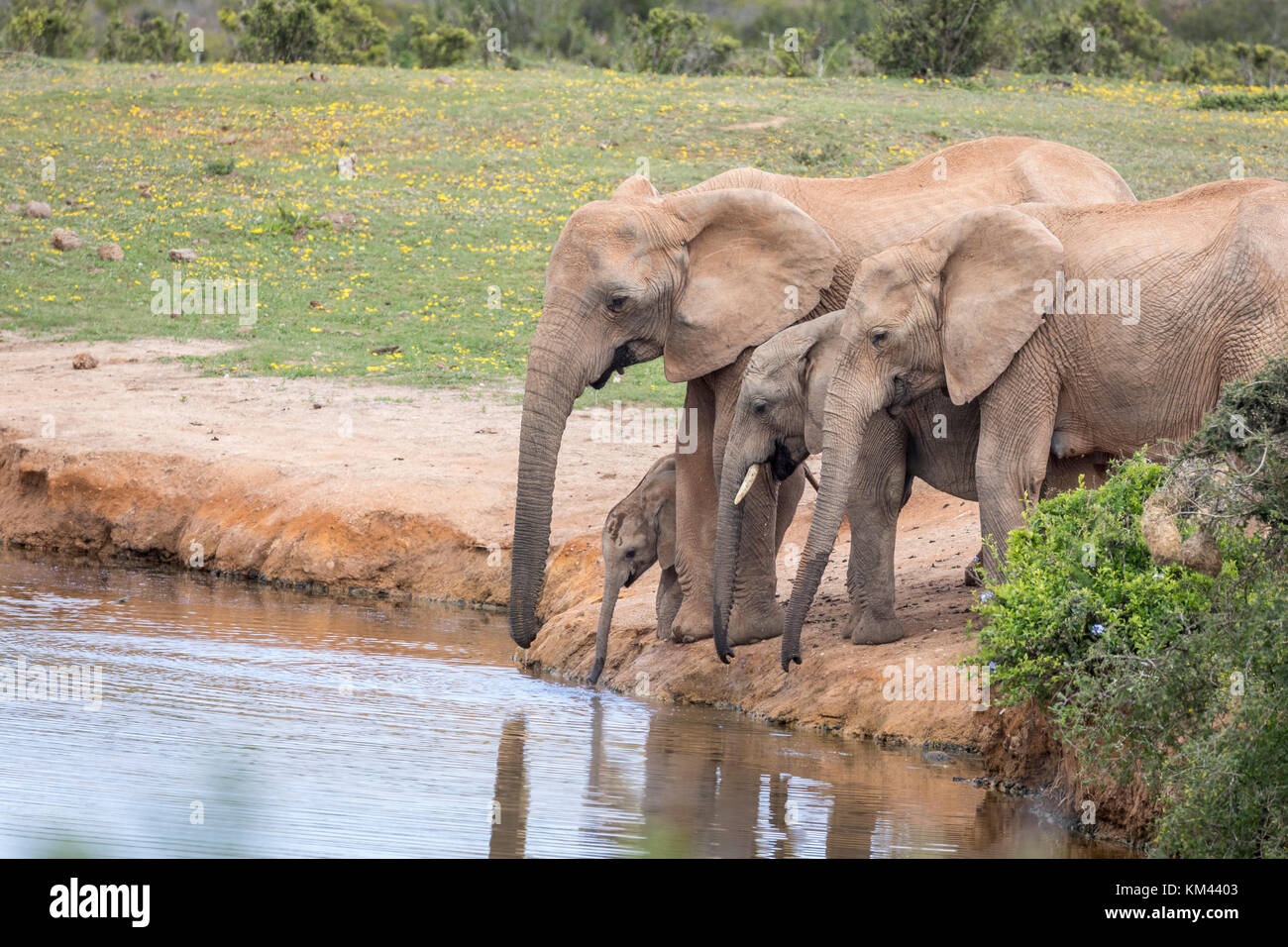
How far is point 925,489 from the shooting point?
542 inches

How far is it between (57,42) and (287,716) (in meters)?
40.9

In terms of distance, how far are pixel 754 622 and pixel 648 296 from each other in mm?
1882

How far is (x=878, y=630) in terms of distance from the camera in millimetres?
9711

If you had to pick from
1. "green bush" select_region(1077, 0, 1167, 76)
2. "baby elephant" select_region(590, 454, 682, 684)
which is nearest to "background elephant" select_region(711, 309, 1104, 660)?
"baby elephant" select_region(590, 454, 682, 684)

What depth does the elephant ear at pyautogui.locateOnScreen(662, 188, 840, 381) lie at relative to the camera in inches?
394

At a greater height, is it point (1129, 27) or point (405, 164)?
point (1129, 27)

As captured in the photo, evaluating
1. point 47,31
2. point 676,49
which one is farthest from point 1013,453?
point 47,31

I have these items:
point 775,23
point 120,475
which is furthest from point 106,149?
point 775,23

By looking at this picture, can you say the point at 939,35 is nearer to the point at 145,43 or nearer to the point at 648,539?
the point at 145,43

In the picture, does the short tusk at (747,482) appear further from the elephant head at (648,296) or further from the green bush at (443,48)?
the green bush at (443,48)

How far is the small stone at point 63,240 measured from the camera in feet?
78.9

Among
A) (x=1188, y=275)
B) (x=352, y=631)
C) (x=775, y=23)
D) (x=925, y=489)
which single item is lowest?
(x=352, y=631)

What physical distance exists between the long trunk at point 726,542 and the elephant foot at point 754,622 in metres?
0.39

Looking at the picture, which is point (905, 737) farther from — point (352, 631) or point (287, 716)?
point (352, 631)
